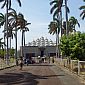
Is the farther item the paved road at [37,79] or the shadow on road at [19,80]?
the paved road at [37,79]

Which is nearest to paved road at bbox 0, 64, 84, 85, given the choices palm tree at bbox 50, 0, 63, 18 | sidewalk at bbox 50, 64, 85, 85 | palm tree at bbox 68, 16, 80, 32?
sidewalk at bbox 50, 64, 85, 85

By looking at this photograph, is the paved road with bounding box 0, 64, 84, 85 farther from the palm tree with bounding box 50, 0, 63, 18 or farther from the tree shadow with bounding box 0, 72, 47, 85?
the palm tree with bounding box 50, 0, 63, 18

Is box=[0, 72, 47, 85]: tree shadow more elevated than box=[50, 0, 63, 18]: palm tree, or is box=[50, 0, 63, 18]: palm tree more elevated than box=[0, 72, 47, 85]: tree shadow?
box=[50, 0, 63, 18]: palm tree

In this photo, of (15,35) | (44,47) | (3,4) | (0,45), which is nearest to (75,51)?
(3,4)

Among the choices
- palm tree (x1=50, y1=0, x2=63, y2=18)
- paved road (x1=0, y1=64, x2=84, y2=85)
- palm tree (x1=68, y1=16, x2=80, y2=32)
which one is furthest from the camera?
palm tree (x1=68, y1=16, x2=80, y2=32)

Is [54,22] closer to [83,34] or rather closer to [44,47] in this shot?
[44,47]

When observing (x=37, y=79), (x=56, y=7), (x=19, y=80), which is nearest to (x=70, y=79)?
(x=37, y=79)

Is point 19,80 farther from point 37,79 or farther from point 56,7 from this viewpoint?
point 56,7

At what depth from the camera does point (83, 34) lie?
46.6m

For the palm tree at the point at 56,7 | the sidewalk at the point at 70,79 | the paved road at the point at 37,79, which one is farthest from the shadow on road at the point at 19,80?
the palm tree at the point at 56,7

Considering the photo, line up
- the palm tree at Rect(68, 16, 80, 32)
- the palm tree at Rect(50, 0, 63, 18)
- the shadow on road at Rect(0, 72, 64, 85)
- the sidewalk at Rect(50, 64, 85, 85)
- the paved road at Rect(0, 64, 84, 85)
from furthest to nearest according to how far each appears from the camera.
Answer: the palm tree at Rect(68, 16, 80, 32) < the palm tree at Rect(50, 0, 63, 18) < the sidewalk at Rect(50, 64, 85, 85) < the paved road at Rect(0, 64, 84, 85) < the shadow on road at Rect(0, 72, 64, 85)

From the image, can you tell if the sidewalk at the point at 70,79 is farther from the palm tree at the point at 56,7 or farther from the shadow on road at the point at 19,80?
the palm tree at the point at 56,7

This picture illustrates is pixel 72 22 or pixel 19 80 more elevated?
pixel 72 22

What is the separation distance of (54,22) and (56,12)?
966 inches
